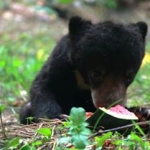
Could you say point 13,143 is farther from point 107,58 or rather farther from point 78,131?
point 107,58

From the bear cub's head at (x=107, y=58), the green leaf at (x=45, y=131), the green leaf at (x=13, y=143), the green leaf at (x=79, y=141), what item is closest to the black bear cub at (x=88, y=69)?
the bear cub's head at (x=107, y=58)

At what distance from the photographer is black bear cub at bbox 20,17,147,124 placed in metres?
5.00

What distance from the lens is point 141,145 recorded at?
364cm

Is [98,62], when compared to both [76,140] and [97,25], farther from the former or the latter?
[76,140]

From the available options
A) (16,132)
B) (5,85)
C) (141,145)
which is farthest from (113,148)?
(5,85)

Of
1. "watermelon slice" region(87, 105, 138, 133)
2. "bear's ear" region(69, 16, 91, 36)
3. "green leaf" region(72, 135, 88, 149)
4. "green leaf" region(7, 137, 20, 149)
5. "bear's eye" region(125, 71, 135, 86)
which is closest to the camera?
"green leaf" region(72, 135, 88, 149)

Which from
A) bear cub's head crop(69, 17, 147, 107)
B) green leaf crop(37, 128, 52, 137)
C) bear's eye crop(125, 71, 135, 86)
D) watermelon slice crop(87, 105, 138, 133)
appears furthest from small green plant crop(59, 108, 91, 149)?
bear's eye crop(125, 71, 135, 86)

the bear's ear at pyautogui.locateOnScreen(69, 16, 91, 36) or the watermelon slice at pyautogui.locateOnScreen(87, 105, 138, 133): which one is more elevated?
the bear's ear at pyautogui.locateOnScreen(69, 16, 91, 36)

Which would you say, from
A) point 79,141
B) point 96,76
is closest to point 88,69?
point 96,76

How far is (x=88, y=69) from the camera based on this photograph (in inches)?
207

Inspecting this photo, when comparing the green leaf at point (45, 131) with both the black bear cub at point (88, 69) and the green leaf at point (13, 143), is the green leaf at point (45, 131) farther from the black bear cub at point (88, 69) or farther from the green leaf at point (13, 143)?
the black bear cub at point (88, 69)

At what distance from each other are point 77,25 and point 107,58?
0.62m

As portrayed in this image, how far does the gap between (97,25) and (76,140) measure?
2.07 metres

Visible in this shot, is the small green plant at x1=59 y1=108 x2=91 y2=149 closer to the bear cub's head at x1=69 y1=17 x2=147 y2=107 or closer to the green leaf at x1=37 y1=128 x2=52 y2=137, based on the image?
the green leaf at x1=37 y1=128 x2=52 y2=137
